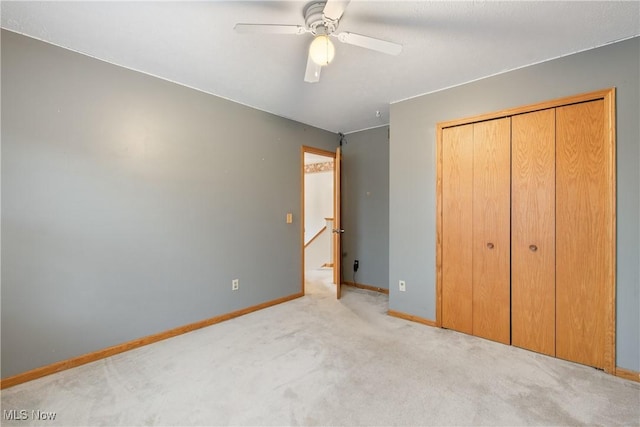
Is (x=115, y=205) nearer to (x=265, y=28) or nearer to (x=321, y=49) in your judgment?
(x=265, y=28)

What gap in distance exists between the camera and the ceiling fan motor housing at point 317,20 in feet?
5.52

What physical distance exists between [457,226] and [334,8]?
2.25 meters

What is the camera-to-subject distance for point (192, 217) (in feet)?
9.80

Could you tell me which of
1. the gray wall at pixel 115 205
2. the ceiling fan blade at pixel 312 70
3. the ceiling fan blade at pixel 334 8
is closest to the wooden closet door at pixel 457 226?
the ceiling fan blade at pixel 312 70

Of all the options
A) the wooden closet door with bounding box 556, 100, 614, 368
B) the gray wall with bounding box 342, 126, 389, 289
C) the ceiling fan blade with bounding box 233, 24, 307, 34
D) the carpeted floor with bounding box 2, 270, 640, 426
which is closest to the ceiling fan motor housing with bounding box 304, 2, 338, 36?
the ceiling fan blade with bounding box 233, 24, 307, 34

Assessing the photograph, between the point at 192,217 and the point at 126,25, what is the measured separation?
165cm

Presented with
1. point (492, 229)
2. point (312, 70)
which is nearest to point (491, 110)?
point (492, 229)

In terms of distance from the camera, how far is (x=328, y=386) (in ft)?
6.56

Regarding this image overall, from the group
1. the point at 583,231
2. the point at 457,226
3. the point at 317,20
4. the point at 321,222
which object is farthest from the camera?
the point at 321,222

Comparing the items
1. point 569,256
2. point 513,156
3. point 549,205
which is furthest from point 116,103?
point 569,256

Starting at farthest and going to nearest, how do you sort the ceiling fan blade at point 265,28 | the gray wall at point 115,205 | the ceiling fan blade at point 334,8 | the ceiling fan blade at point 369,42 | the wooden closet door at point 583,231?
the wooden closet door at point 583,231
the gray wall at point 115,205
the ceiling fan blade at point 369,42
the ceiling fan blade at point 265,28
the ceiling fan blade at point 334,8

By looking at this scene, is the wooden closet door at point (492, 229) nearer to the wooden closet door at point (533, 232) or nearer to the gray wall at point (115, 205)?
the wooden closet door at point (533, 232)

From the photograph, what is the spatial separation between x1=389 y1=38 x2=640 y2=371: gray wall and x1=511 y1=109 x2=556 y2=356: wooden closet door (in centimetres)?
30

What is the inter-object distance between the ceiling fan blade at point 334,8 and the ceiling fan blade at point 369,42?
12 centimetres
